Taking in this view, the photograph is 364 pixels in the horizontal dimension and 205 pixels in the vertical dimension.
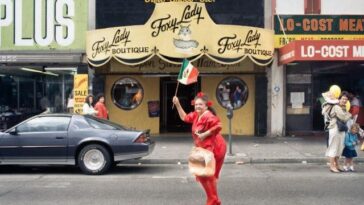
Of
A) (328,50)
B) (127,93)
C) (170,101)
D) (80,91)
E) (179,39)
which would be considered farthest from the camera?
(170,101)

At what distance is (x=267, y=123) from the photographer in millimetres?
19719

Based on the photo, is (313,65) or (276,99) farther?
(313,65)

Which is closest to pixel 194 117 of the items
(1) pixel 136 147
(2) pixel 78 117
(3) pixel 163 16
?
(1) pixel 136 147

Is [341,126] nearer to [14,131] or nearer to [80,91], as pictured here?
[14,131]

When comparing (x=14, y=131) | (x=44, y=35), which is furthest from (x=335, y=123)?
(x=44, y=35)

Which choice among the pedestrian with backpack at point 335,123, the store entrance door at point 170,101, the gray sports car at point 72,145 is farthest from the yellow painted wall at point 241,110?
the gray sports car at point 72,145

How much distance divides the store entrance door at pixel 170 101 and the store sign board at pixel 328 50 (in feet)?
15.8

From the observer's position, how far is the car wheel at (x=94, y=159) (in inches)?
465

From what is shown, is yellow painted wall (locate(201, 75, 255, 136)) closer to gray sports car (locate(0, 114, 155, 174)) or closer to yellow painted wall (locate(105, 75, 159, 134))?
yellow painted wall (locate(105, 75, 159, 134))

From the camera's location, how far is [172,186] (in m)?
10.2

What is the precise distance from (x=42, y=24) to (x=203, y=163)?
13476 millimetres

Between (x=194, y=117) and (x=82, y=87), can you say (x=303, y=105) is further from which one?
(x=194, y=117)

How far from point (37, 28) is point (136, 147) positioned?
9242 millimetres

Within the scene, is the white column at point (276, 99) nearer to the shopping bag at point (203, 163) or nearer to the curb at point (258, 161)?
the curb at point (258, 161)
